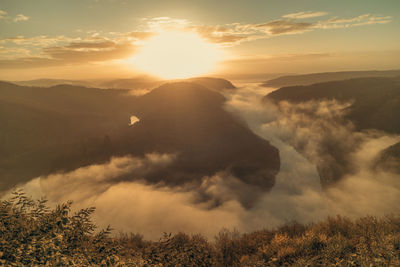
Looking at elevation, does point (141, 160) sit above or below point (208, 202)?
above

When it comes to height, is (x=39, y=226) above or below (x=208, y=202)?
above

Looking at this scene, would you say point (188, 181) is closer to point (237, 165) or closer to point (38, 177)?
point (237, 165)

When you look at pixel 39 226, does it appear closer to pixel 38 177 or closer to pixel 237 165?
pixel 237 165

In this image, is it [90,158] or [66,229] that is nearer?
[66,229]

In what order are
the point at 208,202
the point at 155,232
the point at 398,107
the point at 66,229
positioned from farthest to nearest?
the point at 398,107, the point at 208,202, the point at 155,232, the point at 66,229

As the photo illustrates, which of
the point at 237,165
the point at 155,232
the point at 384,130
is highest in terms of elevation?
the point at 384,130

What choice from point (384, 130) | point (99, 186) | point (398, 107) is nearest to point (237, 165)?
point (99, 186)

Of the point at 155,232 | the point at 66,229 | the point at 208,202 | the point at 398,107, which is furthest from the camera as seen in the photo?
the point at 398,107

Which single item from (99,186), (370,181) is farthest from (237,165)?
(99,186)

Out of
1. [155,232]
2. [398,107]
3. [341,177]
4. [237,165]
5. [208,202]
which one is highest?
[398,107]
